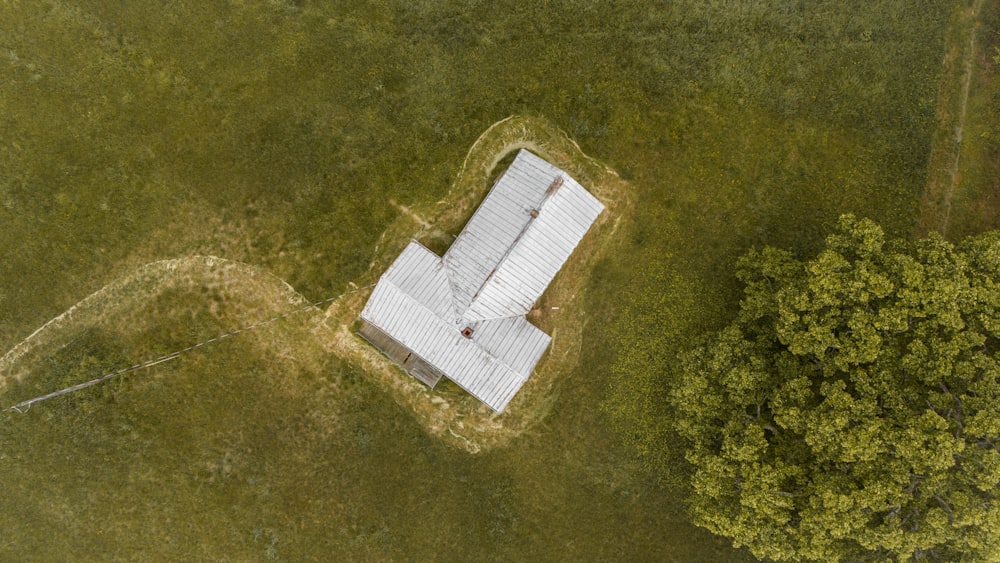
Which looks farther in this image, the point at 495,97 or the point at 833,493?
the point at 495,97

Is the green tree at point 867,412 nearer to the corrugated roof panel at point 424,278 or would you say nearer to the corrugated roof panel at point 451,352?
the corrugated roof panel at point 451,352

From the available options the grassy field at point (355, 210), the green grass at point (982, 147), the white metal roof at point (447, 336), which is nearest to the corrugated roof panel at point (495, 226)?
the white metal roof at point (447, 336)

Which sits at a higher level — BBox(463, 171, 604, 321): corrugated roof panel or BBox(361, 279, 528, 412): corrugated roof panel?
BBox(463, 171, 604, 321): corrugated roof panel

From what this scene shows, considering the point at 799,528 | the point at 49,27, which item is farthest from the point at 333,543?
the point at 49,27

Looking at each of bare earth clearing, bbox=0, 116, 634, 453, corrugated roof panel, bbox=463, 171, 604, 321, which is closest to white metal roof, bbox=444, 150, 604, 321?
A: corrugated roof panel, bbox=463, 171, 604, 321

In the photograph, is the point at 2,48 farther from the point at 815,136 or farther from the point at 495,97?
the point at 815,136

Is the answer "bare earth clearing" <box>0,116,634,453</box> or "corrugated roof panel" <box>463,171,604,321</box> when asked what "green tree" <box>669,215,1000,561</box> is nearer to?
"bare earth clearing" <box>0,116,634,453</box>
